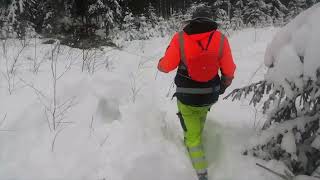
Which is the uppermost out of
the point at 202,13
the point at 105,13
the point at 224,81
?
the point at 105,13

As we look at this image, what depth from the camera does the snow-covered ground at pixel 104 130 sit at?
3777 mm

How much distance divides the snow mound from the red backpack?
63cm

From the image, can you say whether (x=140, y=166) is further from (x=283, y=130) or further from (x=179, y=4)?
(x=179, y=4)

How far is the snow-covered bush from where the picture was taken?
3.04 meters

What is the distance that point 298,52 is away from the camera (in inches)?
123

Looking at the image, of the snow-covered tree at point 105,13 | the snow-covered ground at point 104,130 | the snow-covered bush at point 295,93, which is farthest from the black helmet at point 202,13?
the snow-covered tree at point 105,13

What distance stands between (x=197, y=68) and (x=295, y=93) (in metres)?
1.01

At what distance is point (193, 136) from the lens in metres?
4.12

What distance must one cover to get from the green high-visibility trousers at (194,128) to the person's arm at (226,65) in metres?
0.36

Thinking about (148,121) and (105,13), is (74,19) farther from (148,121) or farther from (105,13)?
(148,121)

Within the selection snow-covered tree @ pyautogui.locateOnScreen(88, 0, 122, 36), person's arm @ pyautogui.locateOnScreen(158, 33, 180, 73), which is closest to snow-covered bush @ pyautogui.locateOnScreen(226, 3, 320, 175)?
person's arm @ pyautogui.locateOnScreen(158, 33, 180, 73)

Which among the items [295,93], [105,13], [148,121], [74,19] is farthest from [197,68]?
[74,19]

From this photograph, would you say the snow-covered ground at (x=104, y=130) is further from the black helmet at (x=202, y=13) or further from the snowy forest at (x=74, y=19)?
the snowy forest at (x=74, y=19)

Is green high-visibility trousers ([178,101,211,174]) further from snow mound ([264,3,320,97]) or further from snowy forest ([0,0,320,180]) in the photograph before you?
snow mound ([264,3,320,97])
